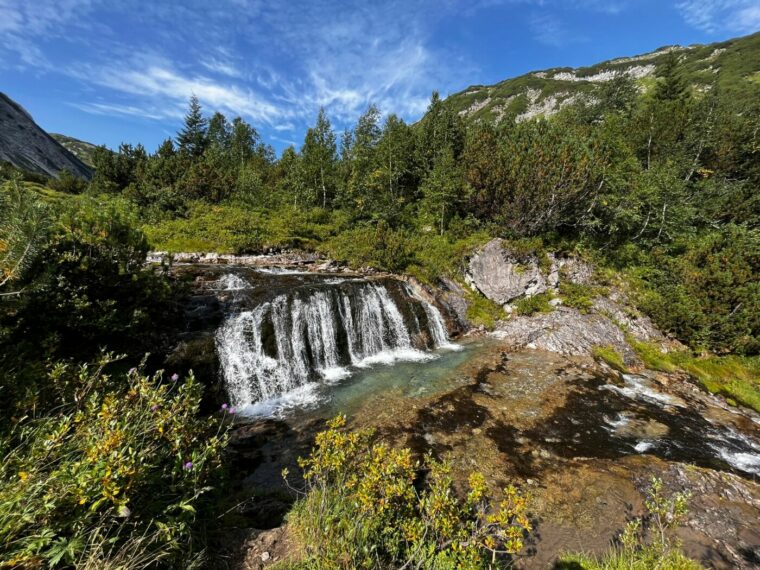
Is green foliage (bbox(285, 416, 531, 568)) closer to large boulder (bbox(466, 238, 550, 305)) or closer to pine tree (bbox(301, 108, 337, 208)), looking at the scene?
large boulder (bbox(466, 238, 550, 305))

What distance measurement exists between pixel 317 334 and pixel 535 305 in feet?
46.0

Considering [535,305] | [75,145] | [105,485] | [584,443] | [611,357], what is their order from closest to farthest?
[105,485]
[584,443]
[611,357]
[535,305]
[75,145]

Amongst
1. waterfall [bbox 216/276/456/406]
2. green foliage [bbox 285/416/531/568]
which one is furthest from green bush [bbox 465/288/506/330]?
green foliage [bbox 285/416/531/568]

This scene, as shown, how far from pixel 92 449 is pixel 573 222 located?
2899 centimetres

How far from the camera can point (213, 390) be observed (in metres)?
11.0

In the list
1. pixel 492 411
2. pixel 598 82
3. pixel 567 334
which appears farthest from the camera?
pixel 598 82

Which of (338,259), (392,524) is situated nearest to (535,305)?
(338,259)

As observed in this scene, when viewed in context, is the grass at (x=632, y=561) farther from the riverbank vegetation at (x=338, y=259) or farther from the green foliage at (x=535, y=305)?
the green foliage at (x=535, y=305)

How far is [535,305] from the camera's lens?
19.6 m

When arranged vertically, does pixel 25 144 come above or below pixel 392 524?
above

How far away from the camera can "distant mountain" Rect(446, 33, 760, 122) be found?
98562 millimetres

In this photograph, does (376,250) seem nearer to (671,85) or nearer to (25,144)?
(671,85)

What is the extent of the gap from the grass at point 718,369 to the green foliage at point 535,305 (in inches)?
189

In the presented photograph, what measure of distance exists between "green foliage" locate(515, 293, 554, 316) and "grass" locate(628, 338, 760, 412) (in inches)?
189
